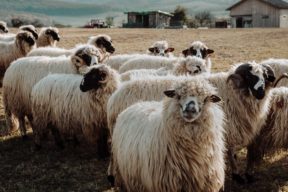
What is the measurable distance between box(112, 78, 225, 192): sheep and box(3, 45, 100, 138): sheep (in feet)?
13.3

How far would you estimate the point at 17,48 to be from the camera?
12.3 meters

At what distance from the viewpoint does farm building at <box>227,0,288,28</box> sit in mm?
64625

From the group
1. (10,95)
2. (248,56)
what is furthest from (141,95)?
(248,56)

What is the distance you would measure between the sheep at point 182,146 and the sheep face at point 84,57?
3.99m

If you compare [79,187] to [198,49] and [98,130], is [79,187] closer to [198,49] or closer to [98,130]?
[98,130]

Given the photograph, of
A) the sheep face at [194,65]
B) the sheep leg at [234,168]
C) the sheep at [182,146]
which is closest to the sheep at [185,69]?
the sheep face at [194,65]

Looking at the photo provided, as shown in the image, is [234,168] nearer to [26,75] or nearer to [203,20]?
[26,75]

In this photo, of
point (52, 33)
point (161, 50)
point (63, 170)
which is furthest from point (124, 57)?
point (63, 170)

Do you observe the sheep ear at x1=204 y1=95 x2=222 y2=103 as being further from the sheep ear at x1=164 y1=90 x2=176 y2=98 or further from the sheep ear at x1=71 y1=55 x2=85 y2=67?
the sheep ear at x1=71 y1=55 x2=85 y2=67

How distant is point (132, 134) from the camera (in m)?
5.11

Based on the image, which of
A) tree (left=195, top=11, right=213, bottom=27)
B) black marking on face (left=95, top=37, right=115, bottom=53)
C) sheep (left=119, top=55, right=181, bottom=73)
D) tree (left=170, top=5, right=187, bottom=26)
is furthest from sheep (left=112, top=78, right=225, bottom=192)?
tree (left=195, top=11, right=213, bottom=27)

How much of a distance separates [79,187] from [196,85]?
2566 mm

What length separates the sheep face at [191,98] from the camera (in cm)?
454

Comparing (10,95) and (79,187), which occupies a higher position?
(10,95)
